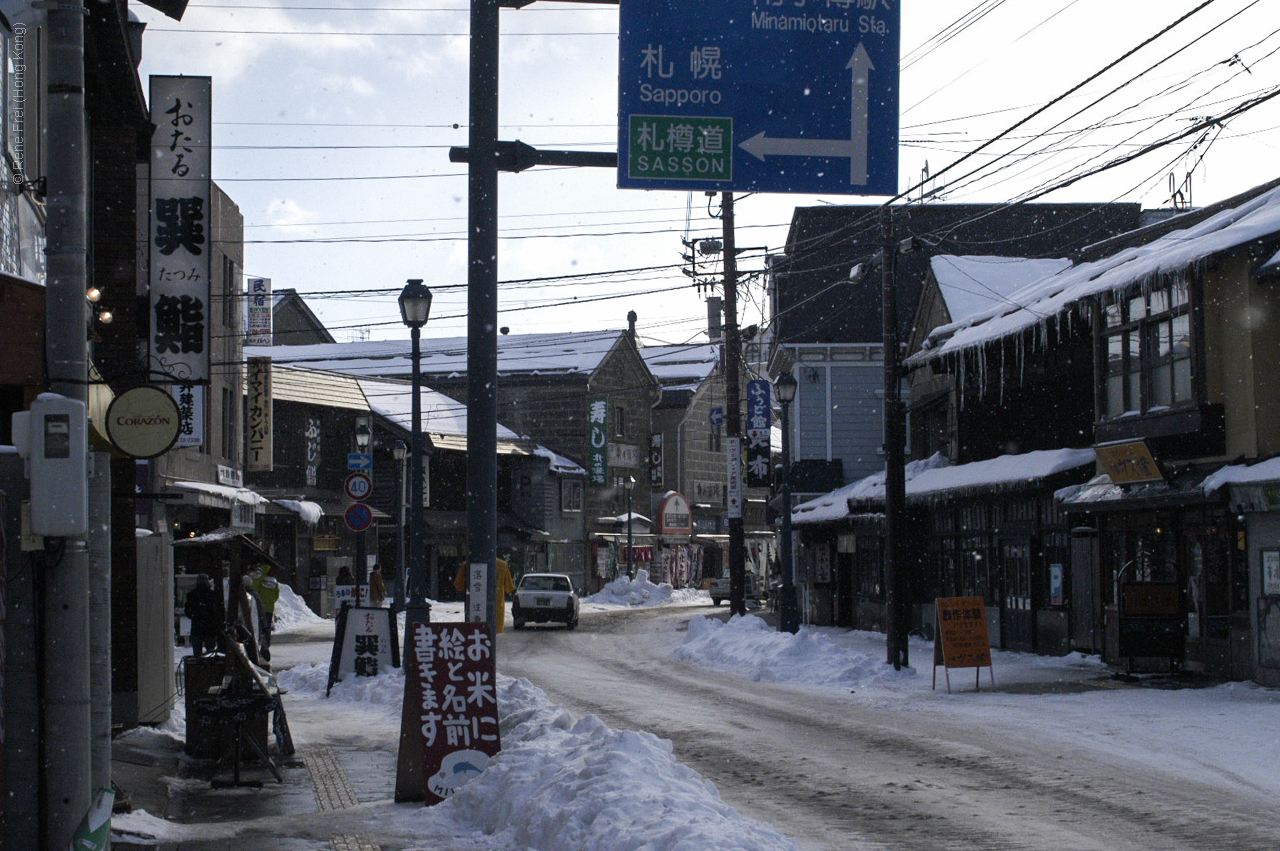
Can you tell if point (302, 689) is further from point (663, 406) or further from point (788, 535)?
point (663, 406)

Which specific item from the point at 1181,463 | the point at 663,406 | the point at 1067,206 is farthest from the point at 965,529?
the point at 663,406

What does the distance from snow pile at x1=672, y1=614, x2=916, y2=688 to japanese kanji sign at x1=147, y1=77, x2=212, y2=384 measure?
1121 centimetres

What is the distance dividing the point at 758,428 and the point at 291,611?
1549cm

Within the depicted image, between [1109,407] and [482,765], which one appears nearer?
[482,765]

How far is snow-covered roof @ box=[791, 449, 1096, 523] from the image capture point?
24.4m

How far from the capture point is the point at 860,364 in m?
40.8

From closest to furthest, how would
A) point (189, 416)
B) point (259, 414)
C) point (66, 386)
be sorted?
point (66, 386) → point (189, 416) → point (259, 414)

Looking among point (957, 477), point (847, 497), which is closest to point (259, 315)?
point (847, 497)

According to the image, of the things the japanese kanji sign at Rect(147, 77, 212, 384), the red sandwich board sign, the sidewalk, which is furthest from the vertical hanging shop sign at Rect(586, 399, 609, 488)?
the sidewalk

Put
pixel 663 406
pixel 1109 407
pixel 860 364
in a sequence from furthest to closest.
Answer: pixel 663 406 → pixel 860 364 → pixel 1109 407

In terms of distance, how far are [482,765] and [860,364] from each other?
3201 centimetres

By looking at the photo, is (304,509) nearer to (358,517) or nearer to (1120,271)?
(358,517)

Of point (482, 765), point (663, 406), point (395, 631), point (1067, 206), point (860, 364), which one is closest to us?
point (482, 765)

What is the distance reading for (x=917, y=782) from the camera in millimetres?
11250
